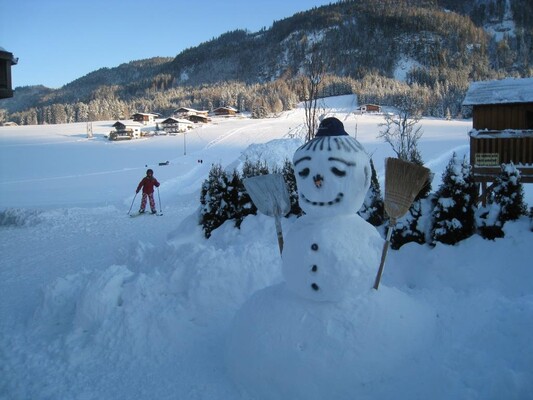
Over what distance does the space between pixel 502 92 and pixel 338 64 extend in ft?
435

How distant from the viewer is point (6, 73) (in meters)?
9.61

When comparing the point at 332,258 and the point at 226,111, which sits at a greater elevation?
the point at 226,111

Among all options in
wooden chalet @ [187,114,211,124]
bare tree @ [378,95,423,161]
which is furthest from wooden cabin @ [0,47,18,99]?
wooden chalet @ [187,114,211,124]

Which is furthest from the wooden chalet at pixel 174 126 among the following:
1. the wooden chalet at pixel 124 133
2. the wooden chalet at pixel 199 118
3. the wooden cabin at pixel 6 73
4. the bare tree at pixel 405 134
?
the wooden cabin at pixel 6 73

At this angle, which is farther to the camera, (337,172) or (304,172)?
(304,172)

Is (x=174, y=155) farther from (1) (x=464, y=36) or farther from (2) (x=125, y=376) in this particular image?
(1) (x=464, y=36)

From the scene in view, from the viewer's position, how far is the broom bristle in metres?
3.61

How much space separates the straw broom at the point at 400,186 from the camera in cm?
361

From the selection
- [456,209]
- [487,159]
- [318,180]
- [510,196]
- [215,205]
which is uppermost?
[318,180]

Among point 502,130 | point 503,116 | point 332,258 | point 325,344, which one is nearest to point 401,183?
point 332,258

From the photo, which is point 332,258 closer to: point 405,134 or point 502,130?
point 502,130

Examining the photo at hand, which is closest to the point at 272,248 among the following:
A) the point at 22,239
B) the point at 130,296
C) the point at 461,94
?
the point at 130,296

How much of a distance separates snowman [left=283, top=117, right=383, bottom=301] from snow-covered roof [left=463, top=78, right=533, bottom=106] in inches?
295

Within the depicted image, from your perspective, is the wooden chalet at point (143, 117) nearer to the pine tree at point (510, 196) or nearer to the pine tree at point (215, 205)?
the pine tree at point (215, 205)
